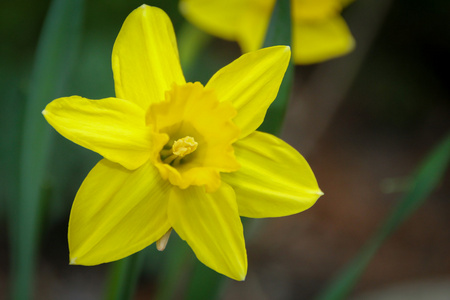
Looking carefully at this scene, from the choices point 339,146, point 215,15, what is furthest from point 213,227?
point 339,146

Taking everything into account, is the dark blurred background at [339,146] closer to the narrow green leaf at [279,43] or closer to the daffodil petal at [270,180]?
the narrow green leaf at [279,43]

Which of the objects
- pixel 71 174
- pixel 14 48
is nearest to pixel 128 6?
pixel 14 48

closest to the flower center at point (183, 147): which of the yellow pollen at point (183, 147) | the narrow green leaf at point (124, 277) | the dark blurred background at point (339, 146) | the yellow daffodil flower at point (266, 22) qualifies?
the yellow pollen at point (183, 147)

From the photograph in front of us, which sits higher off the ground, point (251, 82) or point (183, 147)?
point (251, 82)

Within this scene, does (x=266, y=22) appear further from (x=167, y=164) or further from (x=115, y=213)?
(x=115, y=213)

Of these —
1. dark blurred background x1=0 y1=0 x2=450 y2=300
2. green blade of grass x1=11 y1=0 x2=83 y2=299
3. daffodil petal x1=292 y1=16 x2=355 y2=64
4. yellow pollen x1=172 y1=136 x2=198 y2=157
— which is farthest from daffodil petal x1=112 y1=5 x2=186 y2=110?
dark blurred background x1=0 y1=0 x2=450 y2=300

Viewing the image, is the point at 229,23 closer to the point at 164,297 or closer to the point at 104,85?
the point at 104,85

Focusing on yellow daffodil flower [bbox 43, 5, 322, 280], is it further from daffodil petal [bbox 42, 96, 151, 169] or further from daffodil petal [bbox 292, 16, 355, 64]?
daffodil petal [bbox 292, 16, 355, 64]
